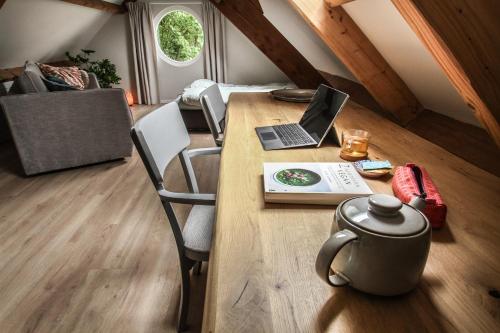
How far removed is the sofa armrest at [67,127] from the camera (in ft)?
8.80

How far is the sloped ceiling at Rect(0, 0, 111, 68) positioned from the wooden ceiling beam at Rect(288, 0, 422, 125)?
290 centimetres

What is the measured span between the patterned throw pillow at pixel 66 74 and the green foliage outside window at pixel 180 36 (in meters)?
2.21

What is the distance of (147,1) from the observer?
5.32 meters

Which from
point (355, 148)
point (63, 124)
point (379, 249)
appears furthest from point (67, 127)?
point (379, 249)

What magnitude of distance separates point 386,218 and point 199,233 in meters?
0.87

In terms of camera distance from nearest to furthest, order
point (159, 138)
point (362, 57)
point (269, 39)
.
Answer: point (159, 138) → point (362, 57) → point (269, 39)

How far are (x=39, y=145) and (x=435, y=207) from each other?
3005mm

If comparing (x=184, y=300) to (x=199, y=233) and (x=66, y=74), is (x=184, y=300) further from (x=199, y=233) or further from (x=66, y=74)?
(x=66, y=74)

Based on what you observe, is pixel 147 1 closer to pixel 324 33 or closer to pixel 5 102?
pixel 5 102

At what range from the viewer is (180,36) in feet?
18.9

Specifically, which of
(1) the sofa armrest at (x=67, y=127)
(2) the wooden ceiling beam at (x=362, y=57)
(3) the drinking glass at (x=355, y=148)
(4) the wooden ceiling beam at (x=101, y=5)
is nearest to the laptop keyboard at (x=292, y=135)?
(3) the drinking glass at (x=355, y=148)

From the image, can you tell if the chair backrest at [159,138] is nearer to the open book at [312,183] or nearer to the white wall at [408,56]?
the open book at [312,183]

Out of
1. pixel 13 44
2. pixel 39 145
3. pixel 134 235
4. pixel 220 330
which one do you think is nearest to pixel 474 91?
pixel 220 330

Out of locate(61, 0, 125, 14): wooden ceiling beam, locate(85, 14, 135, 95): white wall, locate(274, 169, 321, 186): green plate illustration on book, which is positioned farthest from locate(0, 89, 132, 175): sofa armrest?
locate(85, 14, 135, 95): white wall
